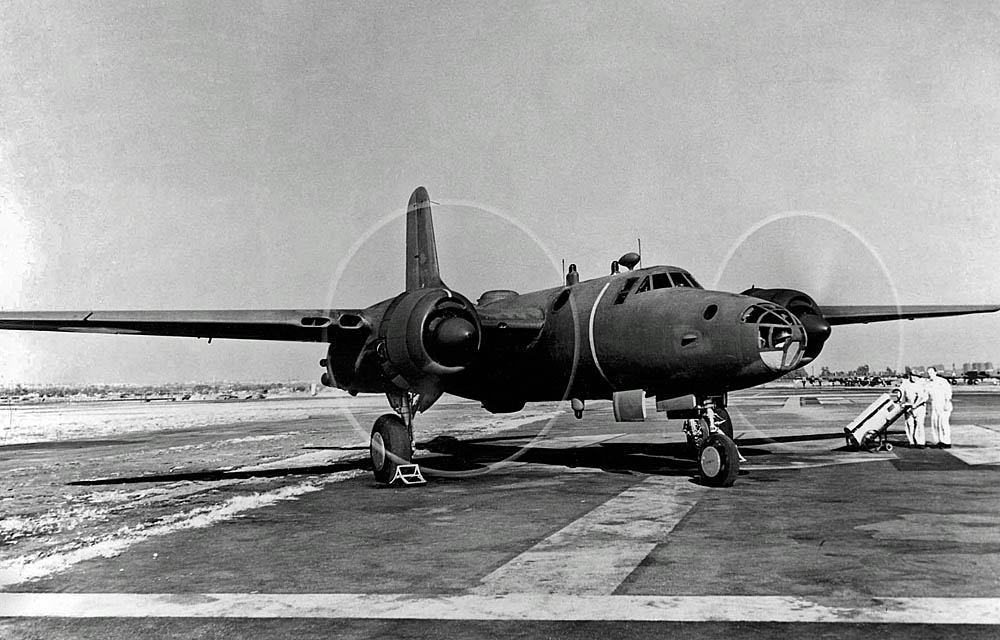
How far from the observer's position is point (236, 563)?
837 centimetres

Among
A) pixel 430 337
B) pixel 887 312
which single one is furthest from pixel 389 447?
pixel 887 312

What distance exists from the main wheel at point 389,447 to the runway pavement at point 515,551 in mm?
664

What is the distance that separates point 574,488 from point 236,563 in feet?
21.4

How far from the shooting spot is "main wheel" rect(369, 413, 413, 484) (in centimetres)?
1477

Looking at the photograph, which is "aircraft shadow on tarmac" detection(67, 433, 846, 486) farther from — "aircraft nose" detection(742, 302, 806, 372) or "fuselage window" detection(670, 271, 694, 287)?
"aircraft nose" detection(742, 302, 806, 372)

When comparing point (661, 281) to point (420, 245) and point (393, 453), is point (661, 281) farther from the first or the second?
point (420, 245)

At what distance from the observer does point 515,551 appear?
28.4 ft

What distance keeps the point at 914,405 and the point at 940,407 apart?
62 centimetres

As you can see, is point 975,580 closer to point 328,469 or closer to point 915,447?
point 328,469

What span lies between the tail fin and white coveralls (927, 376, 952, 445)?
12.3m

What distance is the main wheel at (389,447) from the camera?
14773 millimetres

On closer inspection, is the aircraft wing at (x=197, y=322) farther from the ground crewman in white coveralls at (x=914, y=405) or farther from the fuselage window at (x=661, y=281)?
the ground crewman in white coveralls at (x=914, y=405)

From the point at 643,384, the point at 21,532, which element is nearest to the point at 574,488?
the point at 643,384

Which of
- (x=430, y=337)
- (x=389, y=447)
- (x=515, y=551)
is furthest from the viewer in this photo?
(x=389, y=447)
